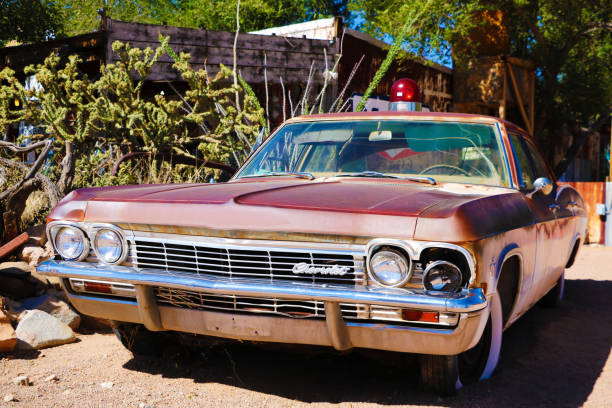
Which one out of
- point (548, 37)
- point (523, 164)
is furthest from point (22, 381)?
point (548, 37)

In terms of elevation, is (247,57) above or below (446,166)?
above

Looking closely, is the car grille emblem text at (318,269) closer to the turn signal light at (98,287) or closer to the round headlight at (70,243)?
the turn signal light at (98,287)

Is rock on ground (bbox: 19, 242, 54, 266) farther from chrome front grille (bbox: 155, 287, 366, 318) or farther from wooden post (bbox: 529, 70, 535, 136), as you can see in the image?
wooden post (bbox: 529, 70, 535, 136)

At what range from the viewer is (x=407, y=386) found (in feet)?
10.9

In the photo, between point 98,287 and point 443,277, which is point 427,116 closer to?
point 443,277

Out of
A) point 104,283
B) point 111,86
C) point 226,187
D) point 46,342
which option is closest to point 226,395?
point 104,283

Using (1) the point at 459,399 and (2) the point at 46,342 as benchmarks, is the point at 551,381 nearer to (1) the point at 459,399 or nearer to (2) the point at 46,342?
(1) the point at 459,399

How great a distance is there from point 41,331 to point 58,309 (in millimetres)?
325

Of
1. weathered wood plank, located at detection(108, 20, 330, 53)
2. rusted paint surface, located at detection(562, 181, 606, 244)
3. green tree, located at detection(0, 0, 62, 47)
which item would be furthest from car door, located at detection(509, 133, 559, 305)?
green tree, located at detection(0, 0, 62, 47)

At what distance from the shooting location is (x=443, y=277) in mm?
2652

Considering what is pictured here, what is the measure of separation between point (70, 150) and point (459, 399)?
12.9ft

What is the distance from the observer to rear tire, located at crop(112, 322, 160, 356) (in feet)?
12.0

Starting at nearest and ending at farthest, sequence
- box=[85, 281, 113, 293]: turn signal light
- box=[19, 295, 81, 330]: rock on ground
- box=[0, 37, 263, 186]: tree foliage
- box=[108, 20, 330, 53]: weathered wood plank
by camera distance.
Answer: box=[85, 281, 113, 293]: turn signal light → box=[19, 295, 81, 330]: rock on ground → box=[0, 37, 263, 186]: tree foliage → box=[108, 20, 330, 53]: weathered wood plank

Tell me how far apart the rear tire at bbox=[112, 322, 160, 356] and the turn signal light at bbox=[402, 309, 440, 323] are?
1.65 m
